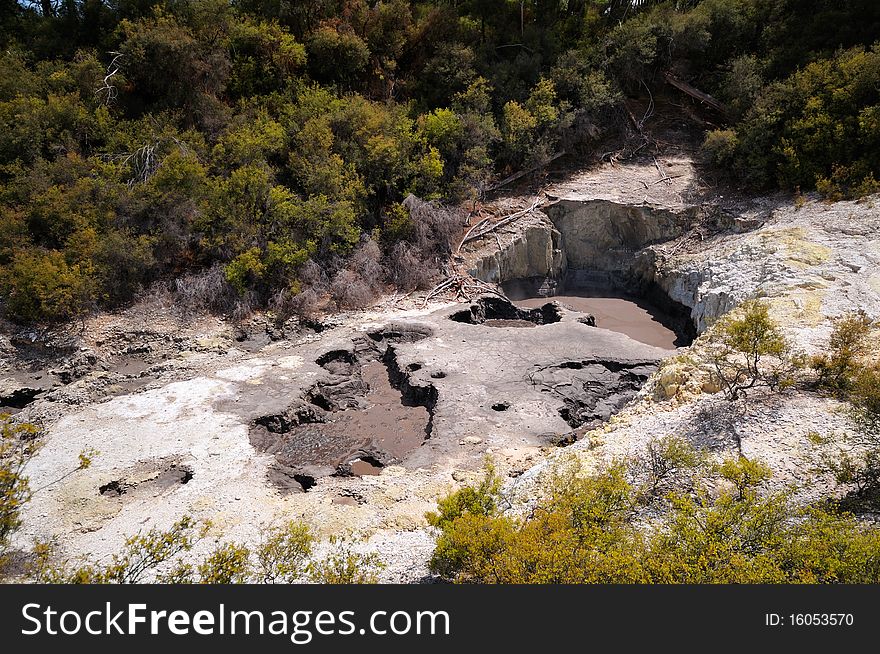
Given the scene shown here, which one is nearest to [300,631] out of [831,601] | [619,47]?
[831,601]

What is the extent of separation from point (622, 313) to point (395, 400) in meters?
10.0

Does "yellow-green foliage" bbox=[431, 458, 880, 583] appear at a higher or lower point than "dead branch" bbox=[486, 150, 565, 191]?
lower

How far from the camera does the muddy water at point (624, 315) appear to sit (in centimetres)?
1819

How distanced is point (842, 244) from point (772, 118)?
6.82 meters

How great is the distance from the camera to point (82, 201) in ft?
55.7

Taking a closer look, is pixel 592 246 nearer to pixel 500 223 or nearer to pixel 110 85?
pixel 500 223

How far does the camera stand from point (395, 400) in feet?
45.9

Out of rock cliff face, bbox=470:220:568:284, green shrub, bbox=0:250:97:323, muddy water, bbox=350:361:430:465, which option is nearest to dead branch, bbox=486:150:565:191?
rock cliff face, bbox=470:220:568:284

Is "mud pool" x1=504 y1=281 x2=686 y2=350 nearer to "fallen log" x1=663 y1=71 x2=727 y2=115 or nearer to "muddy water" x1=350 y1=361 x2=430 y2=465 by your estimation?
"muddy water" x1=350 y1=361 x2=430 y2=465

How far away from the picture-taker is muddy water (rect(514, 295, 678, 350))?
716 inches

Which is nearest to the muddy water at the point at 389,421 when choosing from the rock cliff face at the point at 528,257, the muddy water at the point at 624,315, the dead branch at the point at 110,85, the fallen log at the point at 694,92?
the rock cliff face at the point at 528,257

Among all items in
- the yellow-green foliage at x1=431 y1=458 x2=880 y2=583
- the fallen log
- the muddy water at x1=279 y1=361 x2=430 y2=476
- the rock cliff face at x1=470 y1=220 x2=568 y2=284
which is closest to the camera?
the yellow-green foliage at x1=431 y1=458 x2=880 y2=583

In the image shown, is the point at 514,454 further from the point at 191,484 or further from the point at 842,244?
the point at 842,244

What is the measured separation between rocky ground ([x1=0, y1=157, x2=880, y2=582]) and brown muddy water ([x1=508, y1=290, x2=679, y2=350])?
1.08 m
